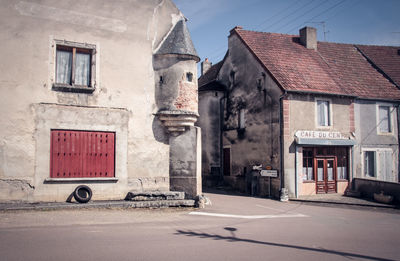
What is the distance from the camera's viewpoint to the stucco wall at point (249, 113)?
63.2 feet

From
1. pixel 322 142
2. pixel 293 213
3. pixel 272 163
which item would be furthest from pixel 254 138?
pixel 293 213

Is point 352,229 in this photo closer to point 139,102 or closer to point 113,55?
point 139,102

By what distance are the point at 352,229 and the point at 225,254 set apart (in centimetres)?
553

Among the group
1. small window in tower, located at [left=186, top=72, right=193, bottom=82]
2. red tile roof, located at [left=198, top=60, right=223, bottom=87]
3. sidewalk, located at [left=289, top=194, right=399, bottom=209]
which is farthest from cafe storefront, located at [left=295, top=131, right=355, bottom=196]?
red tile roof, located at [left=198, top=60, right=223, bottom=87]

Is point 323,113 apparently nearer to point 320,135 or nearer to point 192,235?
point 320,135

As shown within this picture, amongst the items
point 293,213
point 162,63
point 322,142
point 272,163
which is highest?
point 162,63

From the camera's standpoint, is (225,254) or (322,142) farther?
(322,142)

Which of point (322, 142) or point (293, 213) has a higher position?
point (322, 142)

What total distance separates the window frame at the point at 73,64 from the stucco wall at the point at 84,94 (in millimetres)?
149

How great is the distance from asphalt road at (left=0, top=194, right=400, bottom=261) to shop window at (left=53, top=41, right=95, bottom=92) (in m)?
4.53

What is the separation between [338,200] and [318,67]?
8.32 m

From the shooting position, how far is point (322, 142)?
19016 mm

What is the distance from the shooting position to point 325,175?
1966 centimetres

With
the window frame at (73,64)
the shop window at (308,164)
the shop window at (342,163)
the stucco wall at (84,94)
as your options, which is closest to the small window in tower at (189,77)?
the stucco wall at (84,94)
